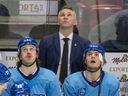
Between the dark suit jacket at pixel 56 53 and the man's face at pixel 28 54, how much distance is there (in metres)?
0.47

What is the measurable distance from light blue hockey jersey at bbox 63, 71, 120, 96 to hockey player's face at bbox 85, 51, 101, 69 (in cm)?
17

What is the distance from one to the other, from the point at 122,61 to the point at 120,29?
471mm

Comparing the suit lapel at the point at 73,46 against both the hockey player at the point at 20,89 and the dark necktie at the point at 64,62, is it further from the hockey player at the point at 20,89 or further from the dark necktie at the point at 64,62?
the hockey player at the point at 20,89

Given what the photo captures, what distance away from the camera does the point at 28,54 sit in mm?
5273

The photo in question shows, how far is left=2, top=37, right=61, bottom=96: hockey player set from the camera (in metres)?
5.24

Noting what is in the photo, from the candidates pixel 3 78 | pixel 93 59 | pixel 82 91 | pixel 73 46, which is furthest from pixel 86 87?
pixel 3 78

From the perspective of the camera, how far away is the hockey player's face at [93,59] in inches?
216

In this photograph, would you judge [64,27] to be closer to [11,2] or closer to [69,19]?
[69,19]

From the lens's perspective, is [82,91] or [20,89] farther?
[82,91]

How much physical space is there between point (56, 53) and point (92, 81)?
1.88ft

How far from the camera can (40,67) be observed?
540 cm

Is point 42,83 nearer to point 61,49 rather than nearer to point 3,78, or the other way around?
point 61,49

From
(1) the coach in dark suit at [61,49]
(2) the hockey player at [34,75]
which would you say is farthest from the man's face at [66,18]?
(2) the hockey player at [34,75]

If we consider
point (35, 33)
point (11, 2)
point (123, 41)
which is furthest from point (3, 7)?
point (123, 41)
